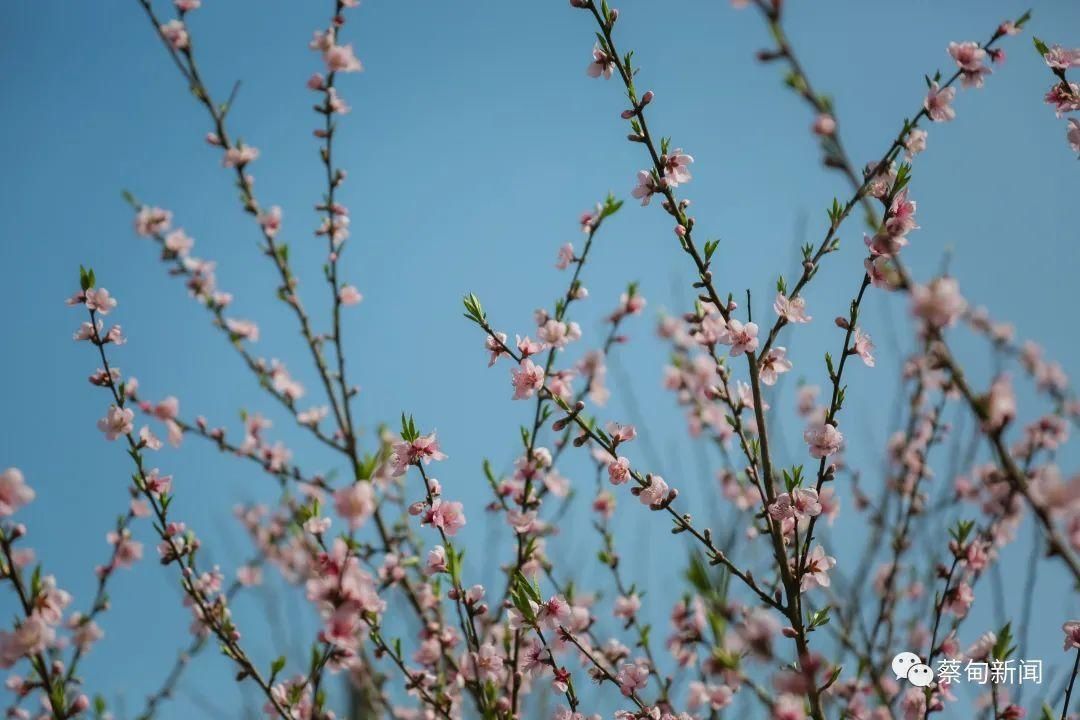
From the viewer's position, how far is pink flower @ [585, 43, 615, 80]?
118 inches

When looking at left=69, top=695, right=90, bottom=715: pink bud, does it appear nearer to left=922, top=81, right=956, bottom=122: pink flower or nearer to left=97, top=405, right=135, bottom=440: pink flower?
left=97, top=405, right=135, bottom=440: pink flower

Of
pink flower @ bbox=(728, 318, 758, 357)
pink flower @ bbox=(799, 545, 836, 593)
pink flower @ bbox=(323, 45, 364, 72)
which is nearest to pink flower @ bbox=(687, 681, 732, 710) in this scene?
pink flower @ bbox=(799, 545, 836, 593)

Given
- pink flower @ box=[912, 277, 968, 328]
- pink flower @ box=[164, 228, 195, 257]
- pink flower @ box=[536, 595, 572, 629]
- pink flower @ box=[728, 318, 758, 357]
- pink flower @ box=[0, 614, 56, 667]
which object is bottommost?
pink flower @ box=[0, 614, 56, 667]

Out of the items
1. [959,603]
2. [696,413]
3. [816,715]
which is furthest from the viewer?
[696,413]

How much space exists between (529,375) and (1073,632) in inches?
85.6

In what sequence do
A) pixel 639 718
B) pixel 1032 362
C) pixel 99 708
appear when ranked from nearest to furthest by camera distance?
pixel 639 718 < pixel 99 708 < pixel 1032 362

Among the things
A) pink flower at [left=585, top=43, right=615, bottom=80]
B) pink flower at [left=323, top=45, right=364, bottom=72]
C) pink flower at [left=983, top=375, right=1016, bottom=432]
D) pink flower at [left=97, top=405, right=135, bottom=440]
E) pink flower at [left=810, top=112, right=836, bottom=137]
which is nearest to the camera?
pink flower at [left=983, top=375, right=1016, bottom=432]

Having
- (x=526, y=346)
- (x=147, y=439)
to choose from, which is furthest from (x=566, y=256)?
(x=147, y=439)

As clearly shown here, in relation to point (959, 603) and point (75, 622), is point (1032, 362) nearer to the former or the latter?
point (959, 603)

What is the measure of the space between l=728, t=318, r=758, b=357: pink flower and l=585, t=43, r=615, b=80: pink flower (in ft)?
3.88

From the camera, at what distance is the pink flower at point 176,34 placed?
4512 millimetres

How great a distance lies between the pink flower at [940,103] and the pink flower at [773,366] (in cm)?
105

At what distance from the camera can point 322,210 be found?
4.61 m

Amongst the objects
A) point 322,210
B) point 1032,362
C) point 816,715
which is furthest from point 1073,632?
point 1032,362
